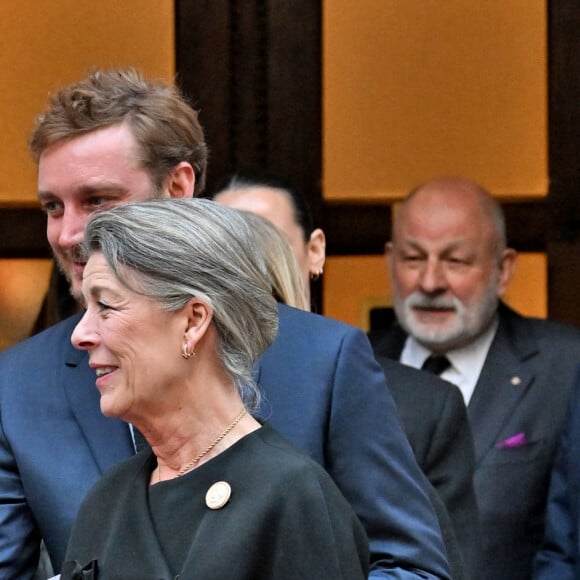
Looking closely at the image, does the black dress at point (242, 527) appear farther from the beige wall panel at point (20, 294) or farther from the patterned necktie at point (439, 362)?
the beige wall panel at point (20, 294)

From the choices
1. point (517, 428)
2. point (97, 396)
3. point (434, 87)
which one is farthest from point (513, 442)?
point (97, 396)

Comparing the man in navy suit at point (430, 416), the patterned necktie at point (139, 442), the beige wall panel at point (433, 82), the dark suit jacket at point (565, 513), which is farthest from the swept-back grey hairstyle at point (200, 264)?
the beige wall panel at point (433, 82)

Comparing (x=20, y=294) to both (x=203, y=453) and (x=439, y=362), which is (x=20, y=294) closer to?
(x=439, y=362)

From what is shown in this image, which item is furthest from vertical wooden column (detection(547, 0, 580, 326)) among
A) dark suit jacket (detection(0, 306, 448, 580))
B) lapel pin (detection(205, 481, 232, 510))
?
lapel pin (detection(205, 481, 232, 510))

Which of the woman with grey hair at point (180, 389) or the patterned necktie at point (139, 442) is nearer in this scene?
the woman with grey hair at point (180, 389)

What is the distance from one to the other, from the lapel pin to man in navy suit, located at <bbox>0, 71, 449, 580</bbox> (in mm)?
340

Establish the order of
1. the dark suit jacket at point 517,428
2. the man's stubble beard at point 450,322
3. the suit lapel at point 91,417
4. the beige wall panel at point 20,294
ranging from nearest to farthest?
1. the suit lapel at point 91,417
2. the dark suit jacket at point 517,428
3. the man's stubble beard at point 450,322
4. the beige wall panel at point 20,294

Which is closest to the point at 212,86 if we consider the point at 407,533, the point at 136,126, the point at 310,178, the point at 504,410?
the point at 310,178

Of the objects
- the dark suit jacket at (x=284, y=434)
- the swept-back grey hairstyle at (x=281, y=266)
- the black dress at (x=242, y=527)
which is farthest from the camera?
the swept-back grey hairstyle at (x=281, y=266)

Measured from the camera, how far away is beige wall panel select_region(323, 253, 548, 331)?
220 inches

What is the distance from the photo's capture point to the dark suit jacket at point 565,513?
4465 millimetres

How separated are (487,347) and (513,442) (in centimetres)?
43

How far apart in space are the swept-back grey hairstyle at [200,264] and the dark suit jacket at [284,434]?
220mm

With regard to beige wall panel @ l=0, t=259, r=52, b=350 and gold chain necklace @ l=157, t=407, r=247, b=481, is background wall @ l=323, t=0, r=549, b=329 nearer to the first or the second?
beige wall panel @ l=0, t=259, r=52, b=350
